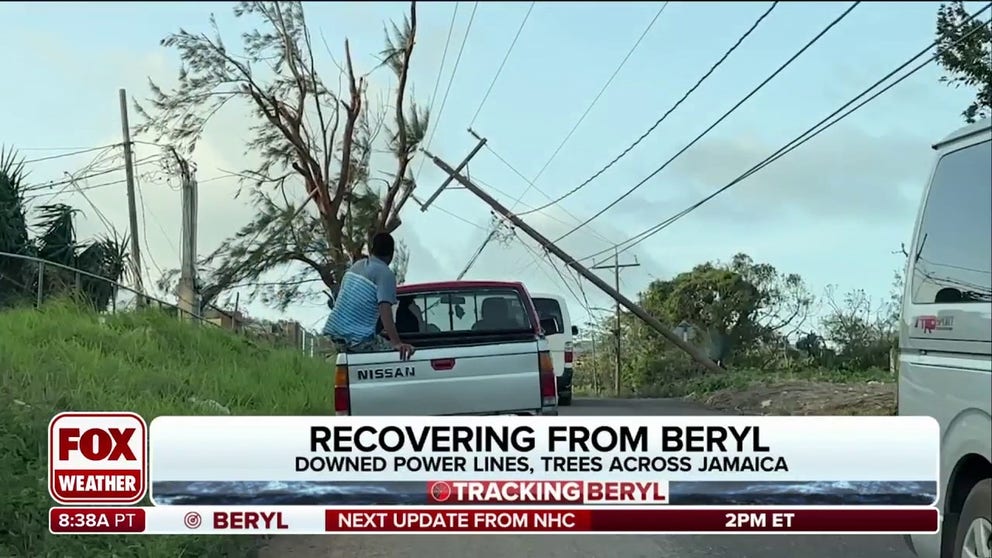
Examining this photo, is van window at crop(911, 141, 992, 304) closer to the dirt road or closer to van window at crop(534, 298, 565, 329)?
the dirt road

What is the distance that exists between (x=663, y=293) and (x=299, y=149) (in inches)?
521

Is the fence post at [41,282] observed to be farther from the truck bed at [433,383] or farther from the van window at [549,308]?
the van window at [549,308]

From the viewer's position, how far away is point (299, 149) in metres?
21.1

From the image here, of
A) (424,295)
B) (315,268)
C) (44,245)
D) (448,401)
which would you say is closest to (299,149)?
(315,268)

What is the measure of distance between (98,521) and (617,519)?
8.87ft

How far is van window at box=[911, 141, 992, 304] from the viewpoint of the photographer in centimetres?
409

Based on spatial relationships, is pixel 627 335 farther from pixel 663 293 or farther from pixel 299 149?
pixel 299 149

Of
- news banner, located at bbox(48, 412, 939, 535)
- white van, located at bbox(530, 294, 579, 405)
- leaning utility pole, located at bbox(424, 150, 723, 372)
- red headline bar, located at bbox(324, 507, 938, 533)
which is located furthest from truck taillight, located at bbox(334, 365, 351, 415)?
leaning utility pole, located at bbox(424, 150, 723, 372)

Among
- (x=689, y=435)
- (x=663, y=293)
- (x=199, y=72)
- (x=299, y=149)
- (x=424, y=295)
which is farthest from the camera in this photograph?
(x=663, y=293)

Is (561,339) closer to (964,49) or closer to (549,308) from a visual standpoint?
(549,308)

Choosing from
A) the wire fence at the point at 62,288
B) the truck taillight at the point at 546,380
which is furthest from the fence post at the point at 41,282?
the truck taillight at the point at 546,380

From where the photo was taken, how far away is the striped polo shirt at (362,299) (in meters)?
7.55

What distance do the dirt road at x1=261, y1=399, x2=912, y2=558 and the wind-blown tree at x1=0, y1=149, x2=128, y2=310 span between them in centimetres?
587

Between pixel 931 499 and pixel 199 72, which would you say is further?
pixel 199 72
